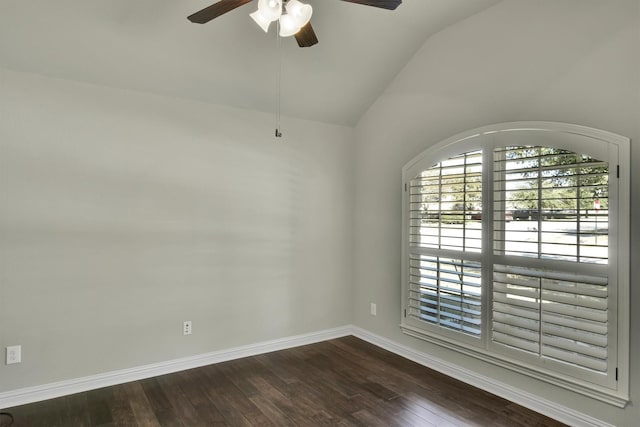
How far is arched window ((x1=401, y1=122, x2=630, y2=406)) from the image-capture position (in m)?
2.25

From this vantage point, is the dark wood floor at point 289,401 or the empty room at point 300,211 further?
the dark wood floor at point 289,401

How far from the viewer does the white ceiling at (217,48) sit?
2.47 meters

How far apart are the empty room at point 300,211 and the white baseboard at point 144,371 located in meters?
0.02

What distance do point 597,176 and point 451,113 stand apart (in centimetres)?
125

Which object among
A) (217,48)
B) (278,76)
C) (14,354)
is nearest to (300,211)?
(278,76)

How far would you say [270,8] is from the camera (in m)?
1.91

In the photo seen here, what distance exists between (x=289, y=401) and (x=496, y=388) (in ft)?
5.15

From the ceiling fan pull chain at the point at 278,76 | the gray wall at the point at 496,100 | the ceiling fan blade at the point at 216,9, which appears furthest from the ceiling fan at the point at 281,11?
the gray wall at the point at 496,100

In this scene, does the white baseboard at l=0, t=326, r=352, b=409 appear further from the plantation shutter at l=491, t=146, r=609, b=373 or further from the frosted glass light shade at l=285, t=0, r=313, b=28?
the frosted glass light shade at l=285, t=0, r=313, b=28

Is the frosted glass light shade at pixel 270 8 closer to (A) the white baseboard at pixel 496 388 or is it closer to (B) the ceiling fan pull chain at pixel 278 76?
(B) the ceiling fan pull chain at pixel 278 76

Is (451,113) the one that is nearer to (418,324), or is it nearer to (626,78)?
(626,78)

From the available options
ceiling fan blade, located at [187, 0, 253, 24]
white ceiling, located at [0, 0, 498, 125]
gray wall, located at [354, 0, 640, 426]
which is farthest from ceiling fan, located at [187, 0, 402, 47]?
gray wall, located at [354, 0, 640, 426]

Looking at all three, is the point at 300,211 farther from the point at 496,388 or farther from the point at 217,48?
the point at 496,388

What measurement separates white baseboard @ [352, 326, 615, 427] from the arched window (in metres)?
0.17
